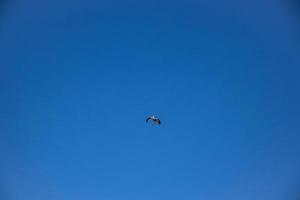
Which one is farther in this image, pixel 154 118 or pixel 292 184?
pixel 292 184

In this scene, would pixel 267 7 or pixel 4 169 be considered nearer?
pixel 267 7

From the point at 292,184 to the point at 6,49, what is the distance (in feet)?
29.9

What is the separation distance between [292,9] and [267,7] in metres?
0.69

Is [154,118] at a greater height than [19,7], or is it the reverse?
[19,7]

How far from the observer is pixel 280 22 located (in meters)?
7.23

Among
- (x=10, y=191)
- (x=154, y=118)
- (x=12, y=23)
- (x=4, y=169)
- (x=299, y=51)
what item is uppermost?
(x=12, y=23)

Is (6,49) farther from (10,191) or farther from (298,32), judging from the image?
(298,32)

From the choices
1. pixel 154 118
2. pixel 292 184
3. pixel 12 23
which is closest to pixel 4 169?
pixel 12 23

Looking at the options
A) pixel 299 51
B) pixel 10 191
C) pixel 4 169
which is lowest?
pixel 10 191

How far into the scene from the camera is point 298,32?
7254 mm

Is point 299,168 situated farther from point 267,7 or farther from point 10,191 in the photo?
point 10,191

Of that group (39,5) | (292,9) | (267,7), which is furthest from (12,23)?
(292,9)

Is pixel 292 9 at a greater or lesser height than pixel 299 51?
greater

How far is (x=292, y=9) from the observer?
717 cm
